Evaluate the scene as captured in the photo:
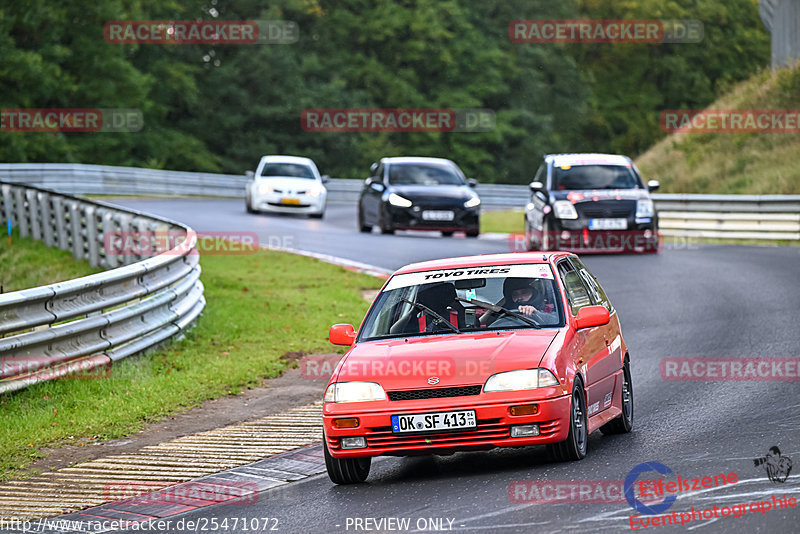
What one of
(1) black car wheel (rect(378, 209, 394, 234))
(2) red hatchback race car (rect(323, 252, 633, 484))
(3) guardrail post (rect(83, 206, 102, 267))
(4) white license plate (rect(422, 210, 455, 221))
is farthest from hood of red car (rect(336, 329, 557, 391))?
(1) black car wheel (rect(378, 209, 394, 234))

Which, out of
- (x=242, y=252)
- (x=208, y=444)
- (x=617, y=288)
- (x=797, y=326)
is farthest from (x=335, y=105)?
(x=208, y=444)

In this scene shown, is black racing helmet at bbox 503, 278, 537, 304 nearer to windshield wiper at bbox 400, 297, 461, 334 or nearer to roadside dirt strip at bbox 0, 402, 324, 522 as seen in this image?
windshield wiper at bbox 400, 297, 461, 334

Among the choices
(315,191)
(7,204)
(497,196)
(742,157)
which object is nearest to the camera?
(7,204)

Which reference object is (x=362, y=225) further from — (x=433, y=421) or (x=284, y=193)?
(x=433, y=421)

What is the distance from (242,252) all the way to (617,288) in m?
8.22

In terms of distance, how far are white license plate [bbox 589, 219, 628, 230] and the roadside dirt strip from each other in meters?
13.2

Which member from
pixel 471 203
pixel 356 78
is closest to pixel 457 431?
pixel 471 203

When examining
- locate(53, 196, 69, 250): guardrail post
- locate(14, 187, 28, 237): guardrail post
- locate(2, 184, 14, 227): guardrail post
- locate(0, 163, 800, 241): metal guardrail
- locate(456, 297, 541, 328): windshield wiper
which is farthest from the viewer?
locate(0, 163, 800, 241): metal guardrail

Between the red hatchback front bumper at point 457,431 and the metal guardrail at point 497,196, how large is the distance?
2078 centimetres

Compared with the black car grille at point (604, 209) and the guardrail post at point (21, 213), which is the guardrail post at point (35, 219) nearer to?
the guardrail post at point (21, 213)

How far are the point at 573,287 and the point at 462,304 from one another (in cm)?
91

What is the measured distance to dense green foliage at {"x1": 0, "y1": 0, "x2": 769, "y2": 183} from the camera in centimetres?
5522

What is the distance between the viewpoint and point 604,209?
23.0 meters

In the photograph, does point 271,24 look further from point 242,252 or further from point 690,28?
point 242,252
